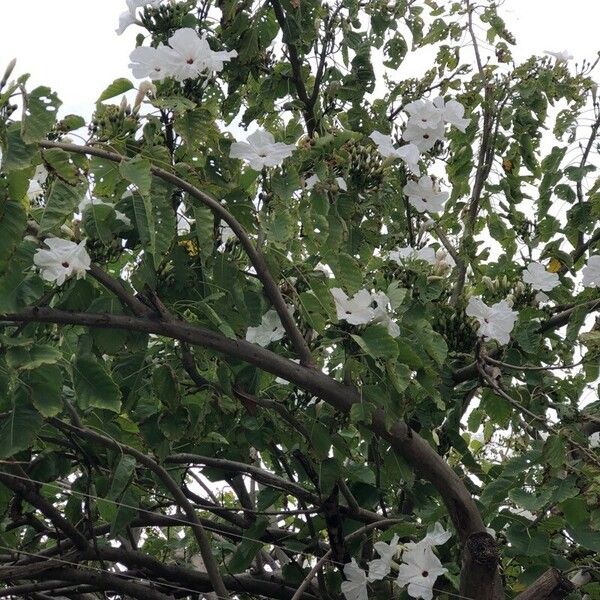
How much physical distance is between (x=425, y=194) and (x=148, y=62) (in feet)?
3.19

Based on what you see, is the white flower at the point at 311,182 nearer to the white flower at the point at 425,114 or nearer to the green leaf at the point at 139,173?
the white flower at the point at 425,114

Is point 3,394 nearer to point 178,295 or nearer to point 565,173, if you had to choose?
point 178,295

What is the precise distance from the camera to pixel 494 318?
2797 millimetres

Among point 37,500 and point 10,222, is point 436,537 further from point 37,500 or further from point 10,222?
Result: point 10,222

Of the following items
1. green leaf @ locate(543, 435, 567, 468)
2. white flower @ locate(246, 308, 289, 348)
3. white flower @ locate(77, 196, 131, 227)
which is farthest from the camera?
green leaf @ locate(543, 435, 567, 468)

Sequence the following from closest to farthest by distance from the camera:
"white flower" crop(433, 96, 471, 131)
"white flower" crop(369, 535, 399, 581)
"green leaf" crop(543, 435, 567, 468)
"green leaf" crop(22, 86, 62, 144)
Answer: "green leaf" crop(22, 86, 62, 144)
"green leaf" crop(543, 435, 567, 468)
"white flower" crop(369, 535, 399, 581)
"white flower" crop(433, 96, 471, 131)

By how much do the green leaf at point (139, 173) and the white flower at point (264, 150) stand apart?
1.39ft

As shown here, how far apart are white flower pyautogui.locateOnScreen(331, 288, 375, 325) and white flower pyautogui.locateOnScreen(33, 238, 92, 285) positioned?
579 millimetres

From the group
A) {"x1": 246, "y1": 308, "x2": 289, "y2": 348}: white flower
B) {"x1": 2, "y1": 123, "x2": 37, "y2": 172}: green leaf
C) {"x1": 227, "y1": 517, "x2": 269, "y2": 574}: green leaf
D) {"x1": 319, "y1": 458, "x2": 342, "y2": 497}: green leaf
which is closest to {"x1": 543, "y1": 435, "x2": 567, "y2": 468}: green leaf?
{"x1": 319, "y1": 458, "x2": 342, "y2": 497}: green leaf

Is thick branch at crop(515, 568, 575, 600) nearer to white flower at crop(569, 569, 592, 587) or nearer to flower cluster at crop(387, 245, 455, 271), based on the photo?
white flower at crop(569, 569, 592, 587)

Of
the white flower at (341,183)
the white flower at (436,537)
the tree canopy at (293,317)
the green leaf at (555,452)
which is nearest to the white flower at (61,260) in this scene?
the tree canopy at (293,317)

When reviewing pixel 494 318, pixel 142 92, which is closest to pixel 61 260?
pixel 142 92

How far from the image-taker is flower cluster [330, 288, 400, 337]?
94.7 inches

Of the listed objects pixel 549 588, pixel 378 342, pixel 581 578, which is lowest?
pixel 549 588
